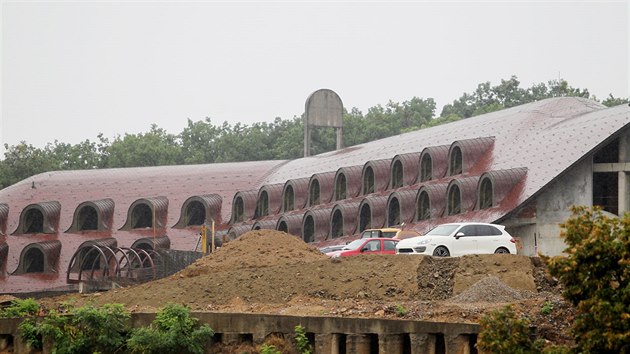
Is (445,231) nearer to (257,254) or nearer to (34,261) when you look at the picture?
(257,254)

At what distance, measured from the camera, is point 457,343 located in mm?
21812

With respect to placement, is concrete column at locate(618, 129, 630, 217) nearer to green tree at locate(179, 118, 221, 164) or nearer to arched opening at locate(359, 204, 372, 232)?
arched opening at locate(359, 204, 372, 232)

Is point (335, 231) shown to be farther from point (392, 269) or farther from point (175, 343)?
point (175, 343)

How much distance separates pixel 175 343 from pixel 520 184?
26795 millimetres

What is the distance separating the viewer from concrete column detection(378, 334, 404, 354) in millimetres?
22953

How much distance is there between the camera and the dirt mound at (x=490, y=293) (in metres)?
25.1

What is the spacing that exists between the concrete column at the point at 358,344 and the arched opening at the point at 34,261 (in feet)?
154

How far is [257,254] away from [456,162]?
24.6m

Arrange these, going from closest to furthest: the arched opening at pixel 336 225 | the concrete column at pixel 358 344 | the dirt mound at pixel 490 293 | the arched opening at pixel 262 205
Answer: the concrete column at pixel 358 344
the dirt mound at pixel 490 293
the arched opening at pixel 336 225
the arched opening at pixel 262 205

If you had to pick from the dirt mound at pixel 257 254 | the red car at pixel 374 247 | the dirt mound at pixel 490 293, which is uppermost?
the red car at pixel 374 247

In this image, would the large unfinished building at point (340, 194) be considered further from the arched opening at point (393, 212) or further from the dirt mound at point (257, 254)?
the dirt mound at point (257, 254)

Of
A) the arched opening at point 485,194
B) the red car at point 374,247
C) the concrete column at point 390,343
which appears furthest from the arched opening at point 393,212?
the concrete column at point 390,343

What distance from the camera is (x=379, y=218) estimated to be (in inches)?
2260

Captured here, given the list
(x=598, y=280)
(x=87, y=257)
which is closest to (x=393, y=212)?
(x=87, y=257)
